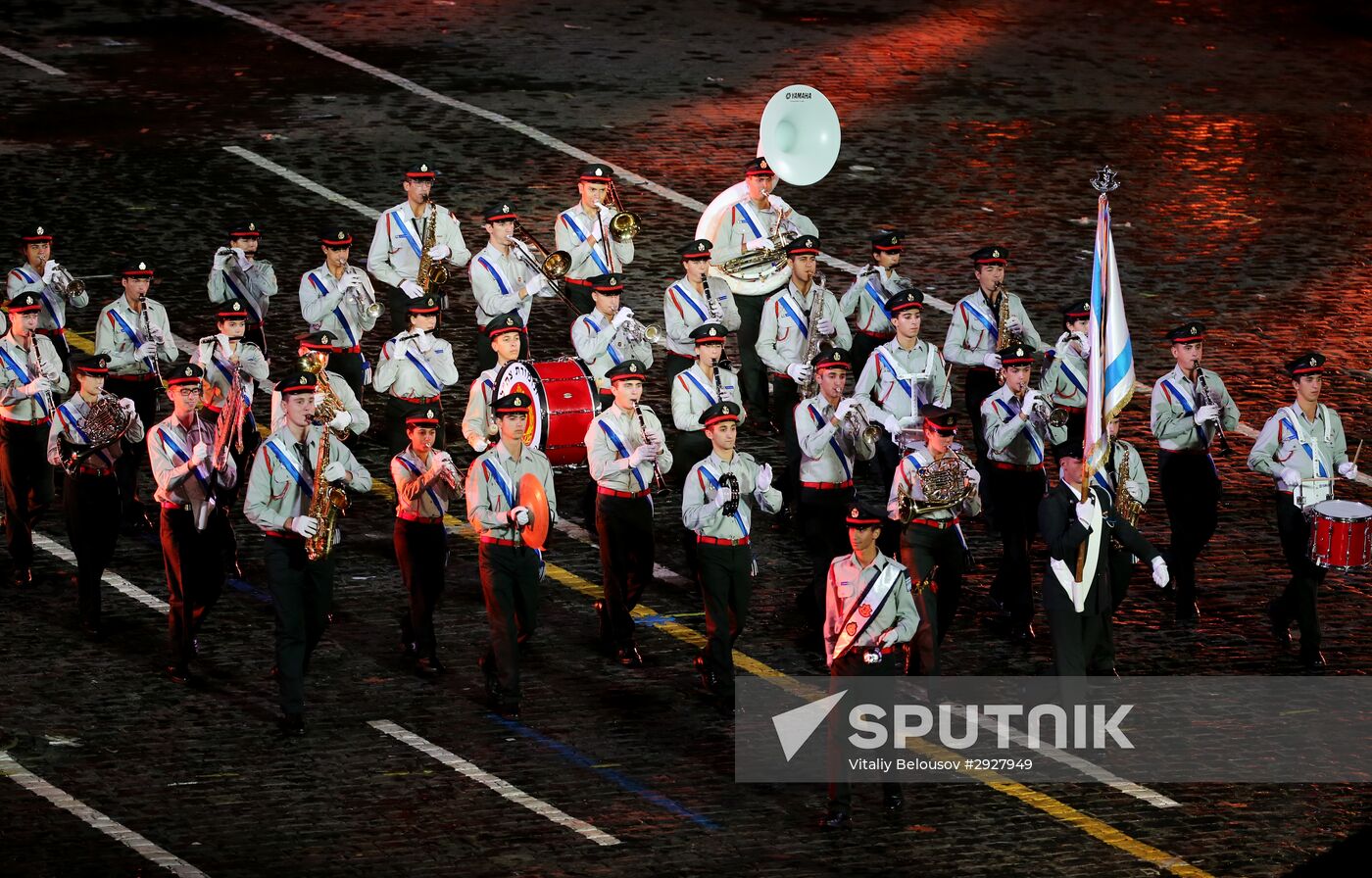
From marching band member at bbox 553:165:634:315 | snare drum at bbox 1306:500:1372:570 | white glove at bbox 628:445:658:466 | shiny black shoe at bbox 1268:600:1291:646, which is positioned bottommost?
shiny black shoe at bbox 1268:600:1291:646

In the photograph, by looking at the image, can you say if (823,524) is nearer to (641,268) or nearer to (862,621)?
(862,621)

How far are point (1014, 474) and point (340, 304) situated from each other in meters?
6.09

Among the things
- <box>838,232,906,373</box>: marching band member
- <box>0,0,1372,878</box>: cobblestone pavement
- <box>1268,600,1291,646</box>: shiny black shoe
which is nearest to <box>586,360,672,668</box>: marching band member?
<box>0,0,1372,878</box>: cobblestone pavement

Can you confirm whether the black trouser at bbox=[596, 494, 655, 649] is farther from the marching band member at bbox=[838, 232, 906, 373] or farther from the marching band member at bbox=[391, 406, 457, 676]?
the marching band member at bbox=[838, 232, 906, 373]

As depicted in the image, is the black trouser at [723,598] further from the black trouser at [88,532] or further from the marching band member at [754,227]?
the marching band member at [754,227]

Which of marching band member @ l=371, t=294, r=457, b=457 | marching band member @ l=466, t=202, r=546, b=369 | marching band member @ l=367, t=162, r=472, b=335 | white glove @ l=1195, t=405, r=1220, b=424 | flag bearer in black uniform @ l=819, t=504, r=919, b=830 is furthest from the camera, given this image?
marching band member @ l=367, t=162, r=472, b=335

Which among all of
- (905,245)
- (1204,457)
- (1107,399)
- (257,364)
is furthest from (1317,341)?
(257,364)

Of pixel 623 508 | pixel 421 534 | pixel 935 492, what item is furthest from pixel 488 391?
pixel 935 492

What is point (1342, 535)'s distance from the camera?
16594mm

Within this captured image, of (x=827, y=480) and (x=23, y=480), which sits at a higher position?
(x=827, y=480)

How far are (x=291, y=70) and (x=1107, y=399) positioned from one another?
57.4 ft

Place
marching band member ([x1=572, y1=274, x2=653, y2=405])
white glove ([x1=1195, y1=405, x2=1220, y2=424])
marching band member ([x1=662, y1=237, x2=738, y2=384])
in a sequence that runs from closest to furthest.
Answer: white glove ([x1=1195, y1=405, x2=1220, y2=424])
marching band member ([x1=572, y1=274, x2=653, y2=405])
marching band member ([x1=662, y1=237, x2=738, y2=384])

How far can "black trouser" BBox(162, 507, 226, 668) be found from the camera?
16.4m

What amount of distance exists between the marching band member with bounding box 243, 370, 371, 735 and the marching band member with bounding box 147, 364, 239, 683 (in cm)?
52
